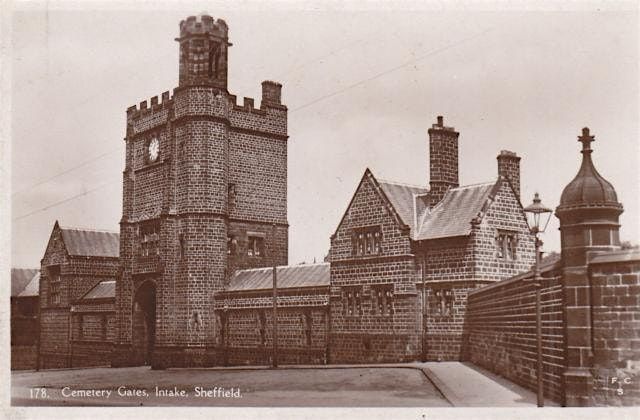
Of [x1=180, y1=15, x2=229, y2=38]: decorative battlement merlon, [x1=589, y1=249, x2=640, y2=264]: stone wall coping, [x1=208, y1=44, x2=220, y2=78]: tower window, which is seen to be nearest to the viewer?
[x1=589, y1=249, x2=640, y2=264]: stone wall coping

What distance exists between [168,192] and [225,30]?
9.18 metres

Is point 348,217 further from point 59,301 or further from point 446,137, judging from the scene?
point 59,301

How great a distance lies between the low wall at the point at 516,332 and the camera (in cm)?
2066

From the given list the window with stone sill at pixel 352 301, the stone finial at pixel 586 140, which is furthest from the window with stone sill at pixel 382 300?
the stone finial at pixel 586 140

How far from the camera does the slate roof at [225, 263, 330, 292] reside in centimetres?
4125

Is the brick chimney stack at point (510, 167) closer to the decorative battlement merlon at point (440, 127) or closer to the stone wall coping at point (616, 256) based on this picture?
the decorative battlement merlon at point (440, 127)

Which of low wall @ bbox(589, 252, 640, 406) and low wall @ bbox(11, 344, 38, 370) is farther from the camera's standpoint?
low wall @ bbox(11, 344, 38, 370)

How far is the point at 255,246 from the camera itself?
47.9 metres

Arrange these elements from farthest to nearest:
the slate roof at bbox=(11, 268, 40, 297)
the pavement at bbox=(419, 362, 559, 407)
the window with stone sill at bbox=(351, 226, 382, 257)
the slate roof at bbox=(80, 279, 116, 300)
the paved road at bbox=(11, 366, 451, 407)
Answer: the slate roof at bbox=(11, 268, 40, 297) → the slate roof at bbox=(80, 279, 116, 300) → the window with stone sill at bbox=(351, 226, 382, 257) → the paved road at bbox=(11, 366, 451, 407) → the pavement at bbox=(419, 362, 559, 407)

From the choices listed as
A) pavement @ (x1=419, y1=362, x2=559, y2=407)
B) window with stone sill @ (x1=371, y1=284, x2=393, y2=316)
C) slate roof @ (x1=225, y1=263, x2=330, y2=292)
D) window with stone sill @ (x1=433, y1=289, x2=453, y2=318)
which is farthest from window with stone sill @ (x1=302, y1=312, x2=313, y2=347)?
pavement @ (x1=419, y1=362, x2=559, y2=407)

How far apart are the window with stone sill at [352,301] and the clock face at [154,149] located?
15.1 meters

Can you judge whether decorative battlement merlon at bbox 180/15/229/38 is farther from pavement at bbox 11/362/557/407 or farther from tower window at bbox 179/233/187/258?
pavement at bbox 11/362/557/407

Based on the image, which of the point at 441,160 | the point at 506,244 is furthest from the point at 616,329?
the point at 441,160

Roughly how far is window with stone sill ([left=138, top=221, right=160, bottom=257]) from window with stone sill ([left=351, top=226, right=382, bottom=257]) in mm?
13379
